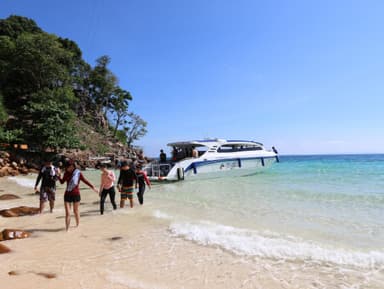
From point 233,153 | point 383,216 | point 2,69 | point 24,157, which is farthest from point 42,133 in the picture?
point 383,216

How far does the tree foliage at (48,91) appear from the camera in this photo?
71.2 feet

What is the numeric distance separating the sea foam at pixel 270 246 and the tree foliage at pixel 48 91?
67.6ft

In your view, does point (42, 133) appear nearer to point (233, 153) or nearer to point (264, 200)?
point (233, 153)

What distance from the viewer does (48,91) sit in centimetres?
2586

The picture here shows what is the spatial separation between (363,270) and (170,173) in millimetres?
10622

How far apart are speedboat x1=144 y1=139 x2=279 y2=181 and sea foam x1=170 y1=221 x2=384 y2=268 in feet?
27.0

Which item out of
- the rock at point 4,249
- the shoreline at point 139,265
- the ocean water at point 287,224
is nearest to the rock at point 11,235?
the shoreline at point 139,265

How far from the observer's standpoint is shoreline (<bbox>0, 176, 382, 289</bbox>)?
305 centimetres

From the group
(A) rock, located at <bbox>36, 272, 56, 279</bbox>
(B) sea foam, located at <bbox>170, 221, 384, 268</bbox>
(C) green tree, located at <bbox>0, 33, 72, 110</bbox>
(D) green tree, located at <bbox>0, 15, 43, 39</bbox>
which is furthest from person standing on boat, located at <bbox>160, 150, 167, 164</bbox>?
(D) green tree, located at <bbox>0, 15, 43, 39</bbox>

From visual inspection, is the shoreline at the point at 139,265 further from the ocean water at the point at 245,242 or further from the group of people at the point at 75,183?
the group of people at the point at 75,183

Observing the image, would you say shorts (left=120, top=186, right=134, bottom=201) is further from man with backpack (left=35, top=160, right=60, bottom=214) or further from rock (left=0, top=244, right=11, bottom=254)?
rock (left=0, top=244, right=11, bottom=254)

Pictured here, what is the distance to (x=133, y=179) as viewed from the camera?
750 cm

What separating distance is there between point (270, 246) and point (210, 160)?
1060cm

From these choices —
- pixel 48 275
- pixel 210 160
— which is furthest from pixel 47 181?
pixel 210 160
